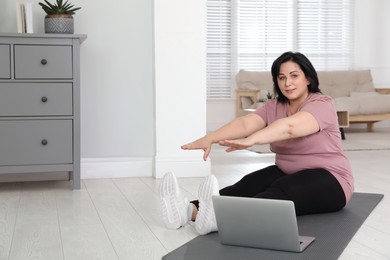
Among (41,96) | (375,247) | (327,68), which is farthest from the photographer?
(327,68)

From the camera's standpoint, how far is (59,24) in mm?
3756

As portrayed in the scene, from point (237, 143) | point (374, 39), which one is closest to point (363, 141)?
point (374, 39)

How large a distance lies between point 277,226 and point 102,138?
2192 mm

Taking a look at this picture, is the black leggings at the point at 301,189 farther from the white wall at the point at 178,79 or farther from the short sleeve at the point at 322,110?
the white wall at the point at 178,79

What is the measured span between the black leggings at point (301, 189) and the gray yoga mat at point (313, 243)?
0.05m

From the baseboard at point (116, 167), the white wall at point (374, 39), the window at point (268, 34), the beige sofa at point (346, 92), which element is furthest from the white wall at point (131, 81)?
the white wall at point (374, 39)

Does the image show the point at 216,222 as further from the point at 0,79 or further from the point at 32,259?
the point at 0,79

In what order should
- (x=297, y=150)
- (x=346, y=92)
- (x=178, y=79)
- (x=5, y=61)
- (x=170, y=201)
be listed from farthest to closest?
(x=346, y=92) → (x=178, y=79) → (x=5, y=61) → (x=297, y=150) → (x=170, y=201)

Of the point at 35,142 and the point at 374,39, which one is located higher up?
the point at 374,39

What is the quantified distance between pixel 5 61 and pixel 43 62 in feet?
A: 0.66

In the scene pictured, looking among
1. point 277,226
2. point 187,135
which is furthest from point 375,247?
point 187,135

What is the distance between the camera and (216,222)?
8.10ft

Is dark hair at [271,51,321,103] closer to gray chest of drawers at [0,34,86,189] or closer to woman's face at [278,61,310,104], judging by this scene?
woman's face at [278,61,310,104]

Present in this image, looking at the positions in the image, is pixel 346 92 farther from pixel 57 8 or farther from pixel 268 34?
pixel 57 8
